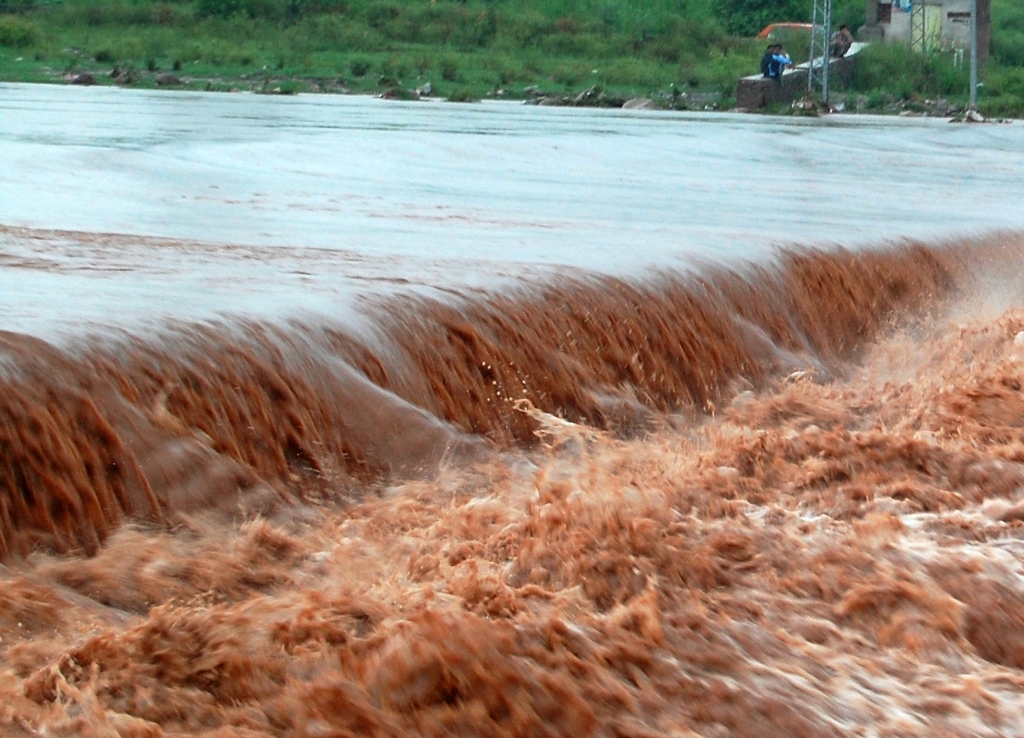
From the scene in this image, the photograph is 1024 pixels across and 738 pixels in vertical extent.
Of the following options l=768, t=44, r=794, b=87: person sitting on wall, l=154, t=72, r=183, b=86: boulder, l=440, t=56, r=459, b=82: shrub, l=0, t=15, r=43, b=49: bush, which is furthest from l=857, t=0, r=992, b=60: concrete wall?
l=0, t=15, r=43, b=49: bush

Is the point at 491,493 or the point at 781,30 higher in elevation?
the point at 781,30

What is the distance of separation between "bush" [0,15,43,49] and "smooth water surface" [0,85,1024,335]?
1641 centimetres

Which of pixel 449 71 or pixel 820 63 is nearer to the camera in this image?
pixel 820 63

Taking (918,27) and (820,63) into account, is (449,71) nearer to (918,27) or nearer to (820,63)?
(820,63)

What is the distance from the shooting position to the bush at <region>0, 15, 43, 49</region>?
35.1m

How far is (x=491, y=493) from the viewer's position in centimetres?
464

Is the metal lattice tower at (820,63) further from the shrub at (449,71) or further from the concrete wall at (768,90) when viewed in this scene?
the shrub at (449,71)

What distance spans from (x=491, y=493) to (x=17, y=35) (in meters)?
33.6

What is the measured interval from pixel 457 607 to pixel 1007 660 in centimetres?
126

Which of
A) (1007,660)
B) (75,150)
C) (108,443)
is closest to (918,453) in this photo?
(1007,660)

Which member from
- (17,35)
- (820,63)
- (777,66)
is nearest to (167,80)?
(17,35)

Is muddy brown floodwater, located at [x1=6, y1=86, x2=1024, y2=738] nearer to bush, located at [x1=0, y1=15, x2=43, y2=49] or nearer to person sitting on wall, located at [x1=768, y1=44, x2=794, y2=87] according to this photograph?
person sitting on wall, located at [x1=768, y1=44, x2=794, y2=87]

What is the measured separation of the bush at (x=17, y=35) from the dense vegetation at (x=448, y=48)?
3 cm

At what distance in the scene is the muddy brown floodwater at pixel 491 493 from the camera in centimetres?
296
